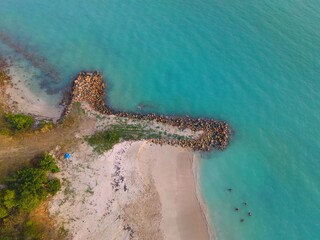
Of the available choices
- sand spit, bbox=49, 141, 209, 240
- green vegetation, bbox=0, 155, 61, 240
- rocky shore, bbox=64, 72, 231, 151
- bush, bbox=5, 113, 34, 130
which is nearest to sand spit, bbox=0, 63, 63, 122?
rocky shore, bbox=64, 72, 231, 151

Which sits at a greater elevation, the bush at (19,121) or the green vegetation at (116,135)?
the green vegetation at (116,135)

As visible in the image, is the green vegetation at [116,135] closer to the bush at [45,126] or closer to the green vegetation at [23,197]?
the bush at [45,126]

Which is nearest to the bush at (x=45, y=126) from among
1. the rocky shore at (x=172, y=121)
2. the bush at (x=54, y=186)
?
the rocky shore at (x=172, y=121)

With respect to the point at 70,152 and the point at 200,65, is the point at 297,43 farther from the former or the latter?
the point at 70,152

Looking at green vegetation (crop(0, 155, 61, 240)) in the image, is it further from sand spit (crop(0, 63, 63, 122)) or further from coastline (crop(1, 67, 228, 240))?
sand spit (crop(0, 63, 63, 122))

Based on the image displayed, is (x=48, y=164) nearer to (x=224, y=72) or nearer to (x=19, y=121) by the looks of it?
(x=19, y=121)

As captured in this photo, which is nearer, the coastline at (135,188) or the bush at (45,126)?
the coastline at (135,188)

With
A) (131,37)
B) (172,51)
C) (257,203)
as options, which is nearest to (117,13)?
(131,37)
